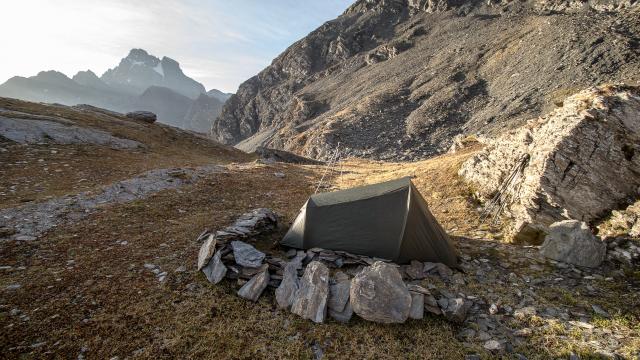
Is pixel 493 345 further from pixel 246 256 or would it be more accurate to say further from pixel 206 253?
pixel 206 253

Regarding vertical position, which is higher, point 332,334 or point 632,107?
point 632,107

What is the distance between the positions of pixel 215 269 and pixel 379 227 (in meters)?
4.60

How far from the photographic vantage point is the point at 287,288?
763 centimetres

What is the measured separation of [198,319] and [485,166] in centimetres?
1373

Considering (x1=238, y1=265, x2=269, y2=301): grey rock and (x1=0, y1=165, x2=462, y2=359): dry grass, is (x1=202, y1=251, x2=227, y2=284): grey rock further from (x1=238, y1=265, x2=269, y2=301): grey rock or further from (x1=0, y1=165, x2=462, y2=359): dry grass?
(x1=238, y1=265, x2=269, y2=301): grey rock

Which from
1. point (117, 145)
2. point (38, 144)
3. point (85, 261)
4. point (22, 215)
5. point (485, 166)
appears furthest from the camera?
point (117, 145)

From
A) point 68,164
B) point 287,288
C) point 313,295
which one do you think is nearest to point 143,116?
point 68,164

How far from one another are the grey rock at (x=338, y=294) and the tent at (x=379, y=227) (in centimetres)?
171

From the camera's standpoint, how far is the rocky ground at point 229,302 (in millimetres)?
6219

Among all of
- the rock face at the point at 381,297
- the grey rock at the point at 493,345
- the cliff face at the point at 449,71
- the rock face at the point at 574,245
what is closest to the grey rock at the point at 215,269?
the rock face at the point at 381,297

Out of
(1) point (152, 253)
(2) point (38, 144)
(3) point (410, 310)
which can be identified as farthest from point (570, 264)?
(2) point (38, 144)

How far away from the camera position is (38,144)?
2114 cm

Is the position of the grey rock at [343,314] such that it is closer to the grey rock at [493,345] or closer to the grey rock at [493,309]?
the grey rock at [493,345]

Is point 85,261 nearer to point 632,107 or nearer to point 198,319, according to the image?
point 198,319
